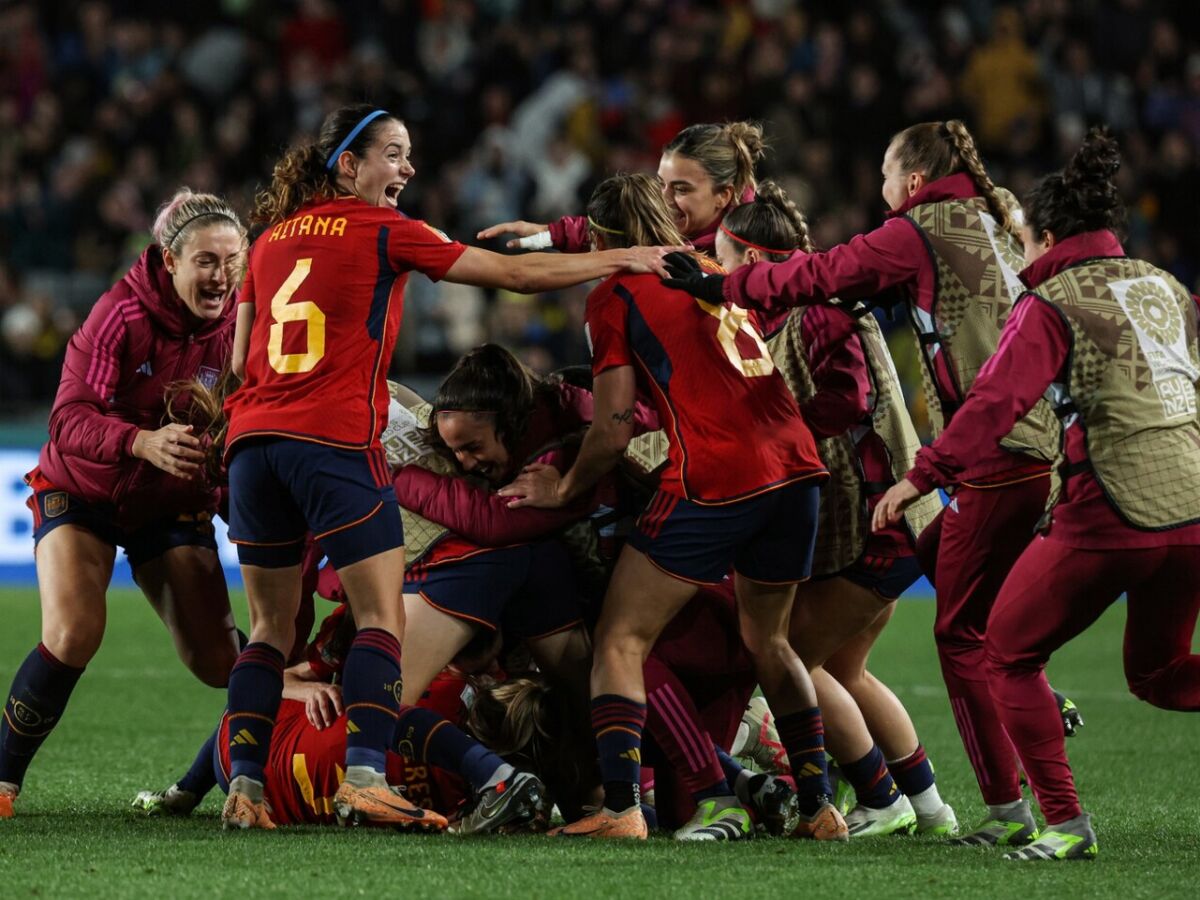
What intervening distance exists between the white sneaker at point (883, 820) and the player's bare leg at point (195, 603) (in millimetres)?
1932

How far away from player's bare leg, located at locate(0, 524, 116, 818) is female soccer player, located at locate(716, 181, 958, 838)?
2036mm

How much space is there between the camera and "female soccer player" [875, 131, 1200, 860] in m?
4.23

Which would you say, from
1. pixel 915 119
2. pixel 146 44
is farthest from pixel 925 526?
pixel 146 44

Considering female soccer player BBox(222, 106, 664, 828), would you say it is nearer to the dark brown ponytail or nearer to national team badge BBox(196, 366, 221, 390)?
the dark brown ponytail

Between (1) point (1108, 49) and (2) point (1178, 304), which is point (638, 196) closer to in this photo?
(2) point (1178, 304)

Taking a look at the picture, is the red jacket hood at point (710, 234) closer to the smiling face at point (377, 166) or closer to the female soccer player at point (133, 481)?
the smiling face at point (377, 166)

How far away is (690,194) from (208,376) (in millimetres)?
1555

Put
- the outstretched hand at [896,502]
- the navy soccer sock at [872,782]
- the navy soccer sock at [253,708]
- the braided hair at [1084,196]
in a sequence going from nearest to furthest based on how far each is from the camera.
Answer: the outstretched hand at [896,502], the braided hair at [1084,196], the navy soccer sock at [253,708], the navy soccer sock at [872,782]

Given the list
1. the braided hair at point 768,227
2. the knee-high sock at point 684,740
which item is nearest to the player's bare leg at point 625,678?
the knee-high sock at point 684,740

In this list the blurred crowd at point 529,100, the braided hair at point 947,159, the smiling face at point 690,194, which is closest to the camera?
the braided hair at point 947,159

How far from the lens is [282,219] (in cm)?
477

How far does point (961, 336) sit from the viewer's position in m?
4.77

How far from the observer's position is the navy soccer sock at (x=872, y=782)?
16.7 feet

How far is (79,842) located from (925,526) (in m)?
2.50
